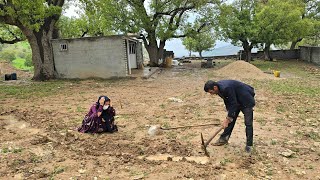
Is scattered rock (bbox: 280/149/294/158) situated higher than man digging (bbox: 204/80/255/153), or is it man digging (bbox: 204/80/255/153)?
man digging (bbox: 204/80/255/153)

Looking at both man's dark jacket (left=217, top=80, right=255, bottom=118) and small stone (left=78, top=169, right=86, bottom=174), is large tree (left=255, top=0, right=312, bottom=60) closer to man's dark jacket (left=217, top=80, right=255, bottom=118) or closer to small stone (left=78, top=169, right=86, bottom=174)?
man's dark jacket (left=217, top=80, right=255, bottom=118)

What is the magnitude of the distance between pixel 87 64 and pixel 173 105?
946 cm

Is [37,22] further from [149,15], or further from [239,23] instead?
[239,23]

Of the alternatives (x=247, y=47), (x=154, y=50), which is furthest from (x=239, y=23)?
(x=154, y=50)

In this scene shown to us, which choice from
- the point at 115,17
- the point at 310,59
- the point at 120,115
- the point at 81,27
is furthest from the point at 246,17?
the point at 120,115

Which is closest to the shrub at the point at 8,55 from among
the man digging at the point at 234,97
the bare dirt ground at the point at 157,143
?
the bare dirt ground at the point at 157,143

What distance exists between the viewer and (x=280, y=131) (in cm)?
637

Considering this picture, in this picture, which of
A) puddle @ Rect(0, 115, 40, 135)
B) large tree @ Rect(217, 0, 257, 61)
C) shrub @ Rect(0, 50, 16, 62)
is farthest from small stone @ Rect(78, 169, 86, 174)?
shrub @ Rect(0, 50, 16, 62)

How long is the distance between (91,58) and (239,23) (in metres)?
13.3

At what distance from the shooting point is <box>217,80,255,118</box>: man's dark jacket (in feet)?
16.3

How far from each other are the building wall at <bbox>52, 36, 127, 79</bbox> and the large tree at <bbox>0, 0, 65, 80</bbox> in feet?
2.08

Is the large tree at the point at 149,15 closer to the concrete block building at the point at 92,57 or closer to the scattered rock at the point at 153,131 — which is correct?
the concrete block building at the point at 92,57

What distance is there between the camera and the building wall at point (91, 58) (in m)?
16.9

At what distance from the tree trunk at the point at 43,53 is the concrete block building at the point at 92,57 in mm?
456
